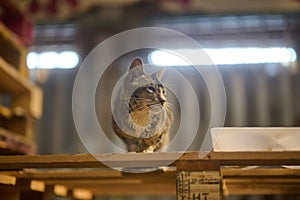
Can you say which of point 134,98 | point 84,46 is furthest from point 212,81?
point 134,98

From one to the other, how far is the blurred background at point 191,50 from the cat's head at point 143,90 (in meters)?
2.21

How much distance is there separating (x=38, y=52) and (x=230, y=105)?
185cm

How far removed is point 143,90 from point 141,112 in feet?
0.28

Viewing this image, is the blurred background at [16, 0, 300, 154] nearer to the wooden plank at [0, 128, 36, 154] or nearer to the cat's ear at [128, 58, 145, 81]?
the wooden plank at [0, 128, 36, 154]

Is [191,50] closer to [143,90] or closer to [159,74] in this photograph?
[159,74]

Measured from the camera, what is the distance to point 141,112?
150 centimetres

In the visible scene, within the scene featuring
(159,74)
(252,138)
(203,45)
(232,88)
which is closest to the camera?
(252,138)

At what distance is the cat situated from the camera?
1.49 meters

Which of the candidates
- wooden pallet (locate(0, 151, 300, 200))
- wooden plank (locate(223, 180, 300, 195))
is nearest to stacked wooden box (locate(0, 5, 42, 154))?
wooden pallet (locate(0, 151, 300, 200))

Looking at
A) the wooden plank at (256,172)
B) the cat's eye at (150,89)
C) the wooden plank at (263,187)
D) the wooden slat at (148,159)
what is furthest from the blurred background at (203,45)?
the wooden slat at (148,159)

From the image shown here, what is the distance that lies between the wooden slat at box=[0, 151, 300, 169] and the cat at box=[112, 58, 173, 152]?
341mm

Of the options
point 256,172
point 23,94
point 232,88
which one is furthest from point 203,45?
point 256,172

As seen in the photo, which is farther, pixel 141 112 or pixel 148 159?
pixel 141 112

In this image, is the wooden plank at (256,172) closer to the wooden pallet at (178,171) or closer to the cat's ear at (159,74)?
the wooden pallet at (178,171)
